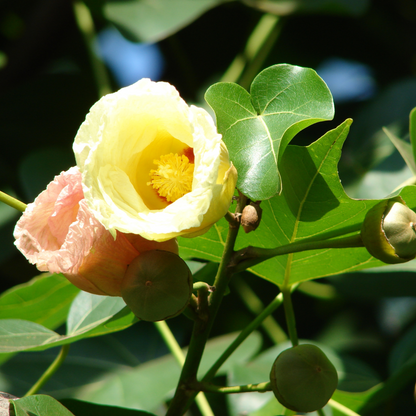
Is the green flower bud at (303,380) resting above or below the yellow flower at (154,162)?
below

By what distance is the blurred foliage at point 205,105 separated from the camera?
1.46 meters

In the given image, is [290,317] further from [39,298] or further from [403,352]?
[403,352]

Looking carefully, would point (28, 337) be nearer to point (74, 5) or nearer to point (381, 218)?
point (381, 218)

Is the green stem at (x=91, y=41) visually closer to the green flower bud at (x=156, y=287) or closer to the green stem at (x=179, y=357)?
the green stem at (x=179, y=357)

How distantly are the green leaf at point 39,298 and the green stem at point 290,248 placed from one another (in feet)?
1.45

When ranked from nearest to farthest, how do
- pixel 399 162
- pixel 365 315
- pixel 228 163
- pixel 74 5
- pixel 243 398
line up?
pixel 228 163, pixel 243 398, pixel 399 162, pixel 74 5, pixel 365 315

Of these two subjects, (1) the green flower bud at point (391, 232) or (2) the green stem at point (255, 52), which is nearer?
(1) the green flower bud at point (391, 232)

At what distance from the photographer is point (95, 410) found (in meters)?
0.90

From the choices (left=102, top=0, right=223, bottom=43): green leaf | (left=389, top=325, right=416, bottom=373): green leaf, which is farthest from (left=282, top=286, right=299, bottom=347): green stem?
(left=102, top=0, right=223, bottom=43): green leaf

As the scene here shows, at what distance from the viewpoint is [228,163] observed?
2.04ft

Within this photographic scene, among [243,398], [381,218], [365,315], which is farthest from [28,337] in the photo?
[365,315]

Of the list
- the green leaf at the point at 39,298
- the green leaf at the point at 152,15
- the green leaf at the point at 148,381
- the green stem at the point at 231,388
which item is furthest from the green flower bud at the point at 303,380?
the green leaf at the point at 152,15

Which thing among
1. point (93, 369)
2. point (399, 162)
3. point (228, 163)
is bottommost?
point (93, 369)

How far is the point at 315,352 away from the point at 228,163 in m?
0.30
